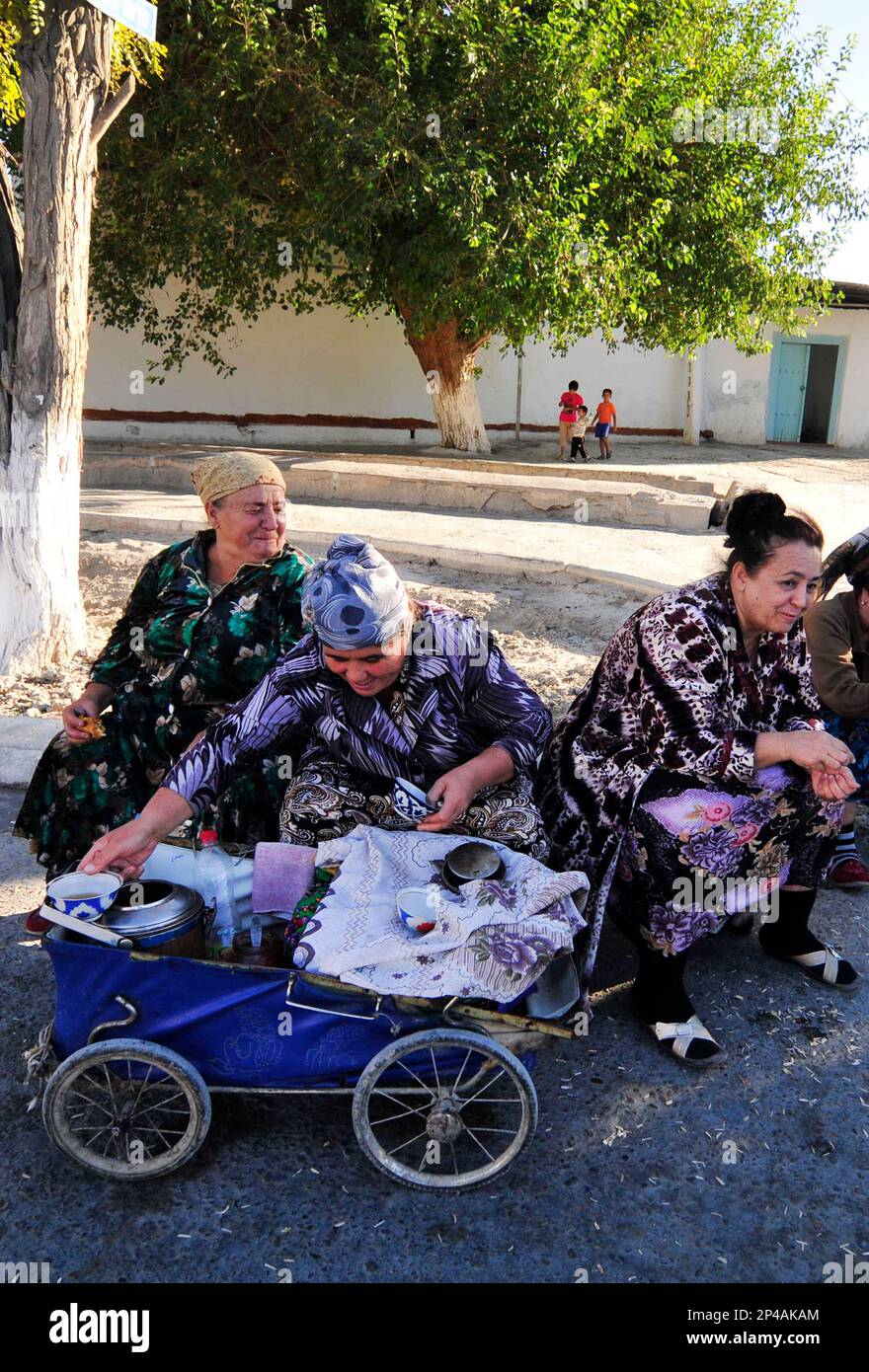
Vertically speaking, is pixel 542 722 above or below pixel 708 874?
above

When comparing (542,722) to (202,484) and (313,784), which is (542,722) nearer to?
(313,784)

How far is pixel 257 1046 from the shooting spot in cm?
237

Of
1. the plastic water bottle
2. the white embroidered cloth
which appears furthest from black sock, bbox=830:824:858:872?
the plastic water bottle

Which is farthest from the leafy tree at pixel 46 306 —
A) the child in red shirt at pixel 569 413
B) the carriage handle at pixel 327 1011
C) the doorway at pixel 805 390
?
the doorway at pixel 805 390

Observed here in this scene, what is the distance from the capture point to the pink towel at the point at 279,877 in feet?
9.04

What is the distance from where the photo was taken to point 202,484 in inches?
136

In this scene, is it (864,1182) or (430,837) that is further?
(430,837)

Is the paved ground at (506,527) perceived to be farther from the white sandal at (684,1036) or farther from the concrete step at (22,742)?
the concrete step at (22,742)

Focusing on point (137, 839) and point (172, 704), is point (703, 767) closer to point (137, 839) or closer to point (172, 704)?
point (137, 839)

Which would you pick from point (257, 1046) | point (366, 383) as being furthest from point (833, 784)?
point (366, 383)

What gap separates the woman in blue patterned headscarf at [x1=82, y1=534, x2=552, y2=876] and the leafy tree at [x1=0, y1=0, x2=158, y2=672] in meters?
3.84

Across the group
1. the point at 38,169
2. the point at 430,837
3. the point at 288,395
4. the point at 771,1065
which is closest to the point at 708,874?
the point at 771,1065
